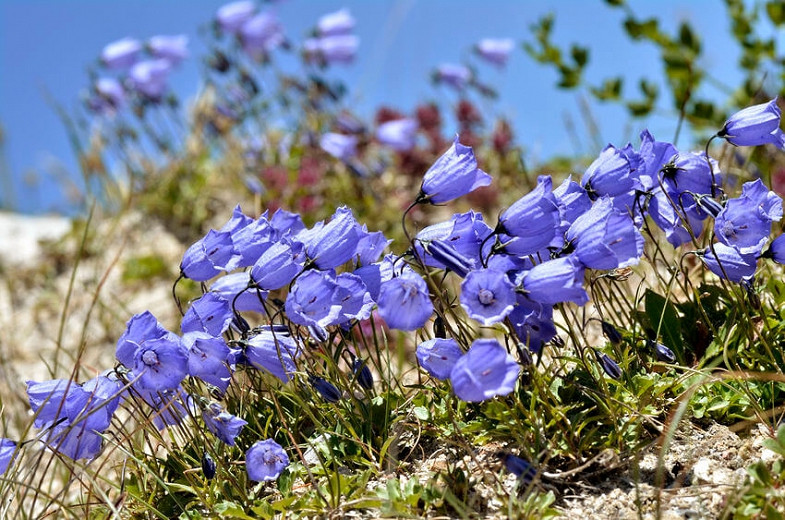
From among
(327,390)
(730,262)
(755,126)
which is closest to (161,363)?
(327,390)

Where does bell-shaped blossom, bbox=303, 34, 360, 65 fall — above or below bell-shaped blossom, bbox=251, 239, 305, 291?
above

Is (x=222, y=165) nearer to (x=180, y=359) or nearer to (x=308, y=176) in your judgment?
(x=308, y=176)

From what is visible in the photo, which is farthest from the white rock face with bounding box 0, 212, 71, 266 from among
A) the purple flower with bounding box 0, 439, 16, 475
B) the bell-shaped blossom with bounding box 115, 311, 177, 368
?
the bell-shaped blossom with bounding box 115, 311, 177, 368

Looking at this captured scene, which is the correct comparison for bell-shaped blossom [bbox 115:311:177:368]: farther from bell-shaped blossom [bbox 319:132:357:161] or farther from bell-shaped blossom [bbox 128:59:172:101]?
bell-shaped blossom [bbox 128:59:172:101]

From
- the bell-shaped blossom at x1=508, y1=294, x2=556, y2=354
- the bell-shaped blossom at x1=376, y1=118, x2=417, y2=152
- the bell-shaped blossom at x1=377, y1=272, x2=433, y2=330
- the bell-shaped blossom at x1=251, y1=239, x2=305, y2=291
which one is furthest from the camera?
the bell-shaped blossom at x1=376, y1=118, x2=417, y2=152

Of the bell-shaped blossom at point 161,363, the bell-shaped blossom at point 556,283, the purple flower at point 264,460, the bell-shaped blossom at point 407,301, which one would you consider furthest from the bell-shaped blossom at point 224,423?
the bell-shaped blossom at point 556,283

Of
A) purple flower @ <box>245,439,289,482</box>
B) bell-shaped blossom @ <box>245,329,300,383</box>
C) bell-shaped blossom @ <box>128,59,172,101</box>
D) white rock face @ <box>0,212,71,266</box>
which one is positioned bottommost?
purple flower @ <box>245,439,289,482</box>

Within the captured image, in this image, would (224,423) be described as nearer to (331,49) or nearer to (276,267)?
(276,267)
